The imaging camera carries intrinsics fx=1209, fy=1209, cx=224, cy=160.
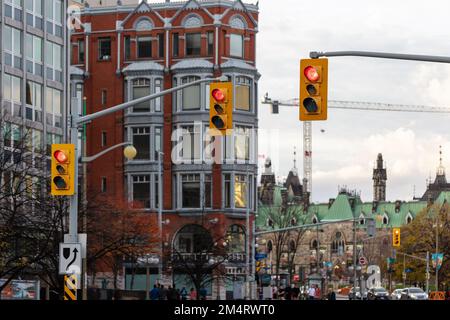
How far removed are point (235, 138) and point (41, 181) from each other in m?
46.2

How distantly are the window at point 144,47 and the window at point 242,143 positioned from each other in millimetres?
9730

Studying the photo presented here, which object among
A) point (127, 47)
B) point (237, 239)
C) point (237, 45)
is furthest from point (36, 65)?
point (237, 239)

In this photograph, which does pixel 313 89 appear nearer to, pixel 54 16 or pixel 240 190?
pixel 54 16

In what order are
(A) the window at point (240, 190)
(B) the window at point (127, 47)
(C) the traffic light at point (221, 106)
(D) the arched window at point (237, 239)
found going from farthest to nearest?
(B) the window at point (127, 47), (A) the window at point (240, 190), (D) the arched window at point (237, 239), (C) the traffic light at point (221, 106)

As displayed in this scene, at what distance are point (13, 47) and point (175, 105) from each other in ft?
92.4

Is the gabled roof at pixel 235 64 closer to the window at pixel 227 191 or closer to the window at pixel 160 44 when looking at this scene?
the window at pixel 160 44

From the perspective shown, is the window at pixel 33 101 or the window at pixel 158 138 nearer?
the window at pixel 33 101

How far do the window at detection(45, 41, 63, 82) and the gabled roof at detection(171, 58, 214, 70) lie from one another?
68.9ft

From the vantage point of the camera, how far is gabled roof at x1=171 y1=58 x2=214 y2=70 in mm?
93919

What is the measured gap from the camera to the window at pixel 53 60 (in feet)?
237

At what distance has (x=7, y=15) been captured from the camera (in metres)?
67.0

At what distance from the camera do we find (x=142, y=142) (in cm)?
9519

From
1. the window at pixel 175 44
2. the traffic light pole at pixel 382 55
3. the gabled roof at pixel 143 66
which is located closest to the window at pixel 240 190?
the gabled roof at pixel 143 66
